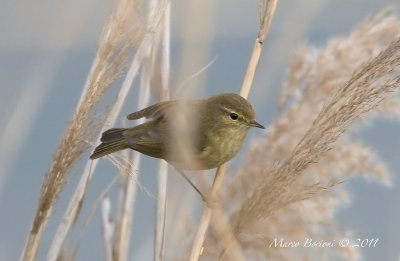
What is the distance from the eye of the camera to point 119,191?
2.35 metres

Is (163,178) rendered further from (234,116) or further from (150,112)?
(234,116)

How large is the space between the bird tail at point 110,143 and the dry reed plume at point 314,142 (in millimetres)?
355

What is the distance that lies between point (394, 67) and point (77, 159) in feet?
2.54

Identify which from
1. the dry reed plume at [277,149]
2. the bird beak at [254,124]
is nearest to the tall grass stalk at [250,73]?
the dry reed plume at [277,149]

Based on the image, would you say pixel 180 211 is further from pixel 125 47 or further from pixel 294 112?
pixel 294 112

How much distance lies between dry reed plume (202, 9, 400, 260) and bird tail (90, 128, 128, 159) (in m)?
0.35

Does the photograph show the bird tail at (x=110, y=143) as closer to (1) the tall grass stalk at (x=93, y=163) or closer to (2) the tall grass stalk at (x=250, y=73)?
(1) the tall grass stalk at (x=93, y=163)

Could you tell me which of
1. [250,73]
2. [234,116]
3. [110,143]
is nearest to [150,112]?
[110,143]

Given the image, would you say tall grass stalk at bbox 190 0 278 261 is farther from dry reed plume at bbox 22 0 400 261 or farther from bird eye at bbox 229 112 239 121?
bird eye at bbox 229 112 239 121

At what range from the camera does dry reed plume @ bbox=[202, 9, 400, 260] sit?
5.29ft

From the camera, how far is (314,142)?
1606 mm

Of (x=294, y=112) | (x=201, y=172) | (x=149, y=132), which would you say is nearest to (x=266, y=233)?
(x=294, y=112)

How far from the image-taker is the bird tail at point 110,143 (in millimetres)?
2119

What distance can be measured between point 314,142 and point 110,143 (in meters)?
0.77
